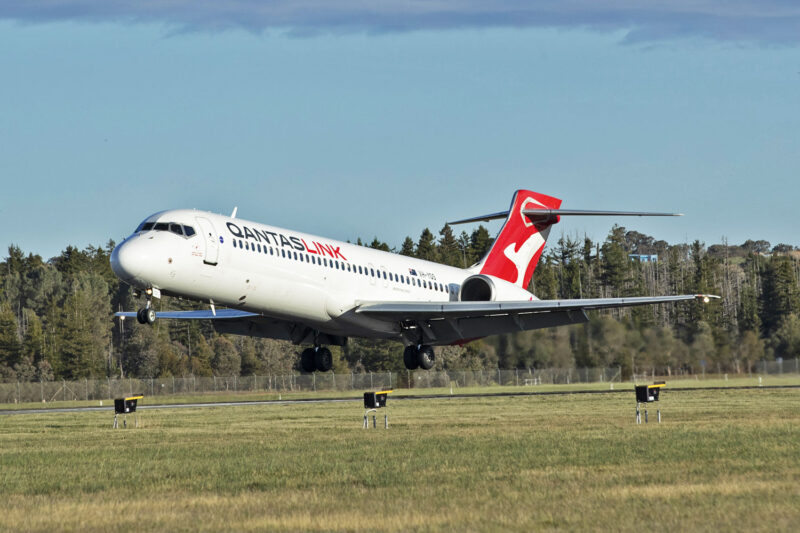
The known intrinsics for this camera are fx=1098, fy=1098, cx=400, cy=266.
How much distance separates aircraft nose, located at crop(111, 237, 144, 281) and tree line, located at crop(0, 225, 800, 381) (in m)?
13.6

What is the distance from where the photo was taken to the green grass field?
14391 mm

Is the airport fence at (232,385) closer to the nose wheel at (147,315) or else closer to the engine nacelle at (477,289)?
the engine nacelle at (477,289)

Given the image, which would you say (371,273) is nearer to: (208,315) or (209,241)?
(208,315)

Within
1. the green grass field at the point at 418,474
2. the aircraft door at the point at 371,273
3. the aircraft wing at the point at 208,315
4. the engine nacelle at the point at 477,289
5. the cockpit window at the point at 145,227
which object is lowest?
the green grass field at the point at 418,474

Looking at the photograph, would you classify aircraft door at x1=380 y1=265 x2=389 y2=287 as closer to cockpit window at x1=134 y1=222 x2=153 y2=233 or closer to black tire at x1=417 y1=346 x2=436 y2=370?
black tire at x1=417 y1=346 x2=436 y2=370

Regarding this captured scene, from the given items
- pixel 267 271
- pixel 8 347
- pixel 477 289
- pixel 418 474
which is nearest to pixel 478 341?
pixel 477 289

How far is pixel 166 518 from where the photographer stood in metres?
14.9

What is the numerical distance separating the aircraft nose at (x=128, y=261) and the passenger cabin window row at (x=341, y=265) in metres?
3.06

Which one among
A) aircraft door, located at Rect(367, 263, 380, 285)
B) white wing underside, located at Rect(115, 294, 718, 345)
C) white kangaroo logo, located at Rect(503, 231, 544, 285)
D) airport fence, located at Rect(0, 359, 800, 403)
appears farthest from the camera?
airport fence, located at Rect(0, 359, 800, 403)

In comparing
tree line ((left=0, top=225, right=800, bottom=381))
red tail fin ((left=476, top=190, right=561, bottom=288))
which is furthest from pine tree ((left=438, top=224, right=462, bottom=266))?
red tail fin ((left=476, top=190, right=561, bottom=288))

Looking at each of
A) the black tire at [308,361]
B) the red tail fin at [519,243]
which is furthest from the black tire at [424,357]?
the red tail fin at [519,243]

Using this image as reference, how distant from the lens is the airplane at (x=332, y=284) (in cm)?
2925

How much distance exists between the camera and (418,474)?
62.7 feet

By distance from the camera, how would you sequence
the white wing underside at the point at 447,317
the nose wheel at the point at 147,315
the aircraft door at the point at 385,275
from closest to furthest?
the nose wheel at the point at 147,315 → the white wing underside at the point at 447,317 → the aircraft door at the point at 385,275
